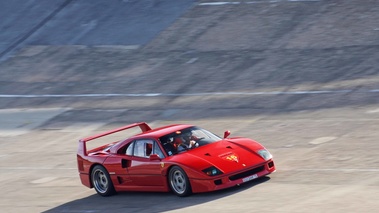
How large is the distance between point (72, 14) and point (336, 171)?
2288cm

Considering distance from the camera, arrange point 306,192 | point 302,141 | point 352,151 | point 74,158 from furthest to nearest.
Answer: point 74,158
point 302,141
point 352,151
point 306,192

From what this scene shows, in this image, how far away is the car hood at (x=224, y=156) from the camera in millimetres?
12648

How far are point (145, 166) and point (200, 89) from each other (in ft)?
33.6

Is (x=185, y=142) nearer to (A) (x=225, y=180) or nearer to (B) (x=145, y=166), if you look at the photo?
(B) (x=145, y=166)

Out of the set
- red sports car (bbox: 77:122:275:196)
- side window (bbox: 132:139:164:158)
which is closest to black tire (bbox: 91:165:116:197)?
red sports car (bbox: 77:122:275:196)

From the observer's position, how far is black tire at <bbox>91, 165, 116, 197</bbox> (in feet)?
47.0

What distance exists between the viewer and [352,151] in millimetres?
14805

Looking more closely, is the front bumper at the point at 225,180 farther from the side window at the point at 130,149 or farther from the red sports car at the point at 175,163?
the side window at the point at 130,149

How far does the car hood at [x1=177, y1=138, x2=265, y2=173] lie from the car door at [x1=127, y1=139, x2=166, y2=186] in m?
0.55

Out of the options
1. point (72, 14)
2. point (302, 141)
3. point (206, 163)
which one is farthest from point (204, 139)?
point (72, 14)

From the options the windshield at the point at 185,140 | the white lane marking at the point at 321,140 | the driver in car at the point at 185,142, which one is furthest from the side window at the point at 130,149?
the white lane marking at the point at 321,140

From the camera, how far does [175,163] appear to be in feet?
42.2

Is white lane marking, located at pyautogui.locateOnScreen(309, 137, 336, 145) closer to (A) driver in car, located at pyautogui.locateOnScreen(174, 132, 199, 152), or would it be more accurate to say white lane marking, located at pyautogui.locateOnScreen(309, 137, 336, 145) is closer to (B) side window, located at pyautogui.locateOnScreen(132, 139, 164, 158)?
(A) driver in car, located at pyautogui.locateOnScreen(174, 132, 199, 152)

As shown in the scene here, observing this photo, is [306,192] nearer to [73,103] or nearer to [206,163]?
[206,163]
